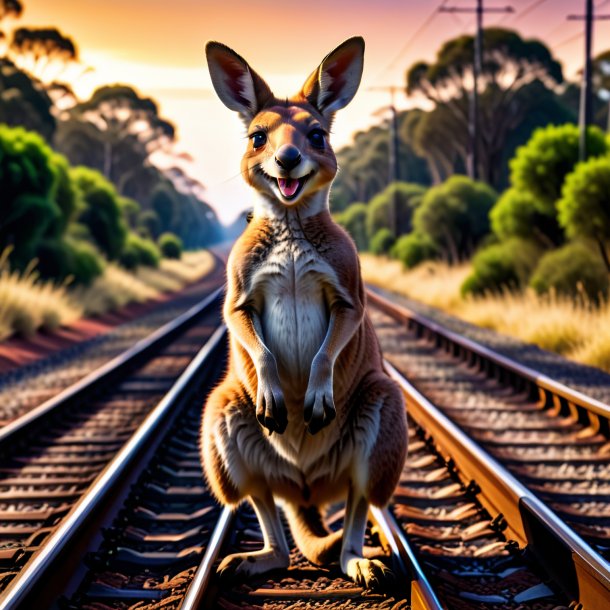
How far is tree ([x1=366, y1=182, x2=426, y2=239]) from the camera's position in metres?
35.3

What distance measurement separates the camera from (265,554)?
3.92 m

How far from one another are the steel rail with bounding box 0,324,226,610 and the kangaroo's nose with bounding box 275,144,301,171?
81.8 inches

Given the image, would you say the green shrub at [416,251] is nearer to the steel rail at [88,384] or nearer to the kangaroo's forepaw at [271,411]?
the steel rail at [88,384]

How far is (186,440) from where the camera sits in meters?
6.95

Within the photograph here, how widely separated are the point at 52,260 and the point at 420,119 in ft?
111

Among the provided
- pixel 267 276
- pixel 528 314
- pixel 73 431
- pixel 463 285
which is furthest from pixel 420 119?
pixel 267 276

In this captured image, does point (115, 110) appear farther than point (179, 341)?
Yes

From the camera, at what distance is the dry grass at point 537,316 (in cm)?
1109

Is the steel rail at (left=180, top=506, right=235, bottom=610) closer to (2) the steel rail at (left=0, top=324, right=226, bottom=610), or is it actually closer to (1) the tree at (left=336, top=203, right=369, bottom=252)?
(2) the steel rail at (left=0, top=324, right=226, bottom=610)

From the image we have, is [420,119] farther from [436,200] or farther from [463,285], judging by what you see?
[463,285]

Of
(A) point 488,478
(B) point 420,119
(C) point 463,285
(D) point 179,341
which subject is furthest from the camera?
(B) point 420,119

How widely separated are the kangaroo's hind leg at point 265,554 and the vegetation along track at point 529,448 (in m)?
1.18

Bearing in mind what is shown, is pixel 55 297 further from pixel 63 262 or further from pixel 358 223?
pixel 358 223

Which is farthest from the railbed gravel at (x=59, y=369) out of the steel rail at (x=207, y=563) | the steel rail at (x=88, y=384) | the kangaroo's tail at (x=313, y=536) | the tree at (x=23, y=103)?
the tree at (x=23, y=103)
